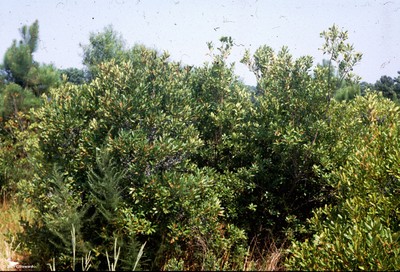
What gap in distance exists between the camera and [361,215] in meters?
5.60

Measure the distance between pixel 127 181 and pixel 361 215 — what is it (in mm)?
3448

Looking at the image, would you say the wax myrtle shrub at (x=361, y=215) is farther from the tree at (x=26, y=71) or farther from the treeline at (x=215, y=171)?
the tree at (x=26, y=71)

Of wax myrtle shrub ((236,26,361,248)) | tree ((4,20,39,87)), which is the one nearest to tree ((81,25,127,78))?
tree ((4,20,39,87))

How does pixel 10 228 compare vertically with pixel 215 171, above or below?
below

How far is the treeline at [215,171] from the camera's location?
5.89 m

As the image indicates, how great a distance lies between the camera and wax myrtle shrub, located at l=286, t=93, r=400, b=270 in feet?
16.1

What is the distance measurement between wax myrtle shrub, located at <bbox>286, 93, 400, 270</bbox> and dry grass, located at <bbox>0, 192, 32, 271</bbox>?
15.5ft

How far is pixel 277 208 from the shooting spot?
796cm

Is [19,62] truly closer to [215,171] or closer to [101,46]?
[215,171]

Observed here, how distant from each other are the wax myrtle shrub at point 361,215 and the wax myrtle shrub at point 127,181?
1.44m

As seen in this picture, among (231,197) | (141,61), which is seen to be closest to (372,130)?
(231,197)

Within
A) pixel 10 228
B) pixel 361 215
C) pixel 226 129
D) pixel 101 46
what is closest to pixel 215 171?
pixel 226 129

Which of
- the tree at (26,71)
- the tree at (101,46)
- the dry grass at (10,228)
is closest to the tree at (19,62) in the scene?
the tree at (26,71)

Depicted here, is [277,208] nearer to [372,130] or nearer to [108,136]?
[372,130]
